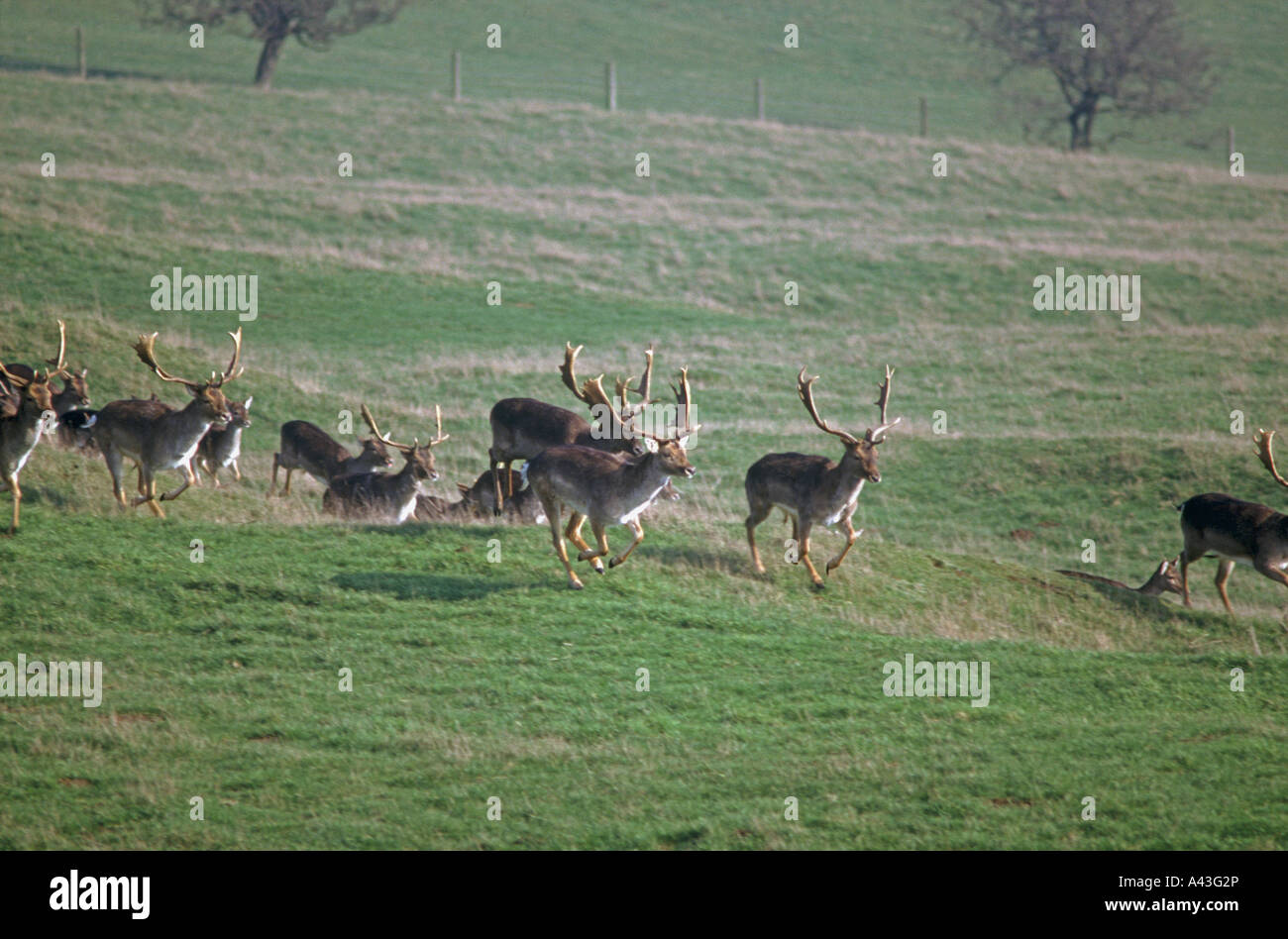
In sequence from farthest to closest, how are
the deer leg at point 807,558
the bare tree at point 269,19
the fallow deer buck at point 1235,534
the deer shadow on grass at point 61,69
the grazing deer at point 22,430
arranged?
1. the bare tree at point 269,19
2. the deer shadow on grass at point 61,69
3. the fallow deer buck at point 1235,534
4. the deer leg at point 807,558
5. the grazing deer at point 22,430

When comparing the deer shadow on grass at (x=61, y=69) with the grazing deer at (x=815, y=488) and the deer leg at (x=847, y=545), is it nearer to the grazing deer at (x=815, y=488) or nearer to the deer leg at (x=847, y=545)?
the grazing deer at (x=815, y=488)

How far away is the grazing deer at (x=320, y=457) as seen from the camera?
18453mm

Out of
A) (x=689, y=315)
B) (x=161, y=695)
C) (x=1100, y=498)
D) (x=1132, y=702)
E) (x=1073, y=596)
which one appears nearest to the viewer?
(x=161, y=695)

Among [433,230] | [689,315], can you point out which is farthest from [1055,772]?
[433,230]

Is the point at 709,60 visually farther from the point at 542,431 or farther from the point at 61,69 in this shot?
the point at 542,431

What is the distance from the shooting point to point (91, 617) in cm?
1245

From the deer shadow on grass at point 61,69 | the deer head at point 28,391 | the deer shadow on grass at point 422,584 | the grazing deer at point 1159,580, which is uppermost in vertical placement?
the deer shadow on grass at point 61,69

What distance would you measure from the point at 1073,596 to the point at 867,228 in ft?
89.6

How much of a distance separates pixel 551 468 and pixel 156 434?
15.5 feet

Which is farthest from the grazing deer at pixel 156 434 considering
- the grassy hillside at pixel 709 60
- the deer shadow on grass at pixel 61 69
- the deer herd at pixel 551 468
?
the grassy hillside at pixel 709 60

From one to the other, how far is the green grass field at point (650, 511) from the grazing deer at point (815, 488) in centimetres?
41

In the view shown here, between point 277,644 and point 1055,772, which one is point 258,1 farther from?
point 1055,772

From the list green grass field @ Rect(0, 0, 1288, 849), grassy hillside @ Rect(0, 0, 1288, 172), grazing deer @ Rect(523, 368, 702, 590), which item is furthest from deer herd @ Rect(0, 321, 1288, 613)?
grassy hillside @ Rect(0, 0, 1288, 172)

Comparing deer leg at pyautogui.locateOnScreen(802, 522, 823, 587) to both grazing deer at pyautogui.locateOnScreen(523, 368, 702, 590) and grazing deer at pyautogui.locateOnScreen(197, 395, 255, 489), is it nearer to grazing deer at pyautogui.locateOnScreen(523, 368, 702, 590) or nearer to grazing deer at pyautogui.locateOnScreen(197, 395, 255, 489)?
grazing deer at pyautogui.locateOnScreen(523, 368, 702, 590)
